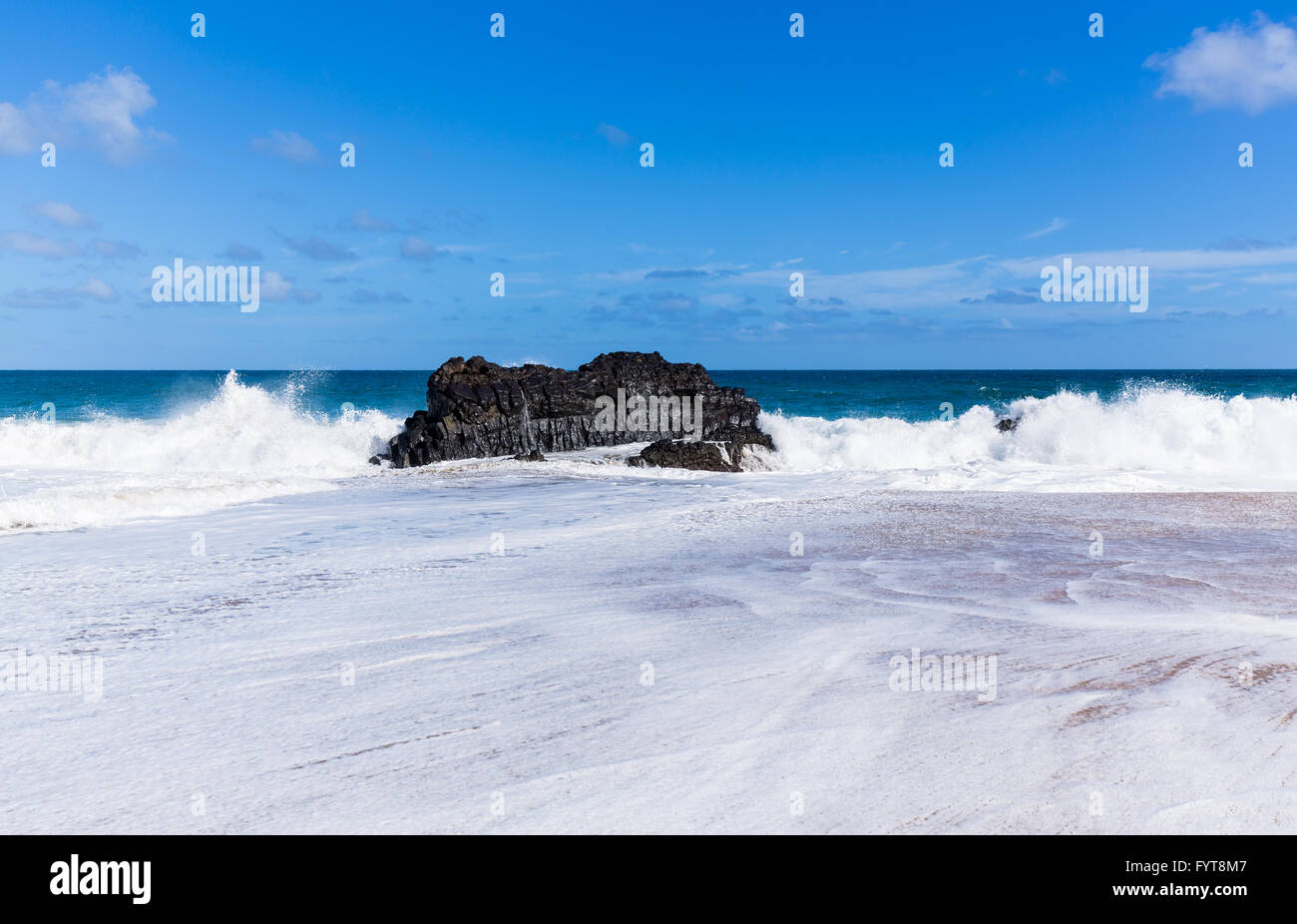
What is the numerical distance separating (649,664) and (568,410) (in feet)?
58.6

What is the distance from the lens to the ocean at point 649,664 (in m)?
3.42

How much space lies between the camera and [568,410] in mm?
22750

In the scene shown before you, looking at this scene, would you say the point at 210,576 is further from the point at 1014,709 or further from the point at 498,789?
the point at 1014,709

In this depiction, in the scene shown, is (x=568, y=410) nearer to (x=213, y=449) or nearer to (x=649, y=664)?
(x=213, y=449)

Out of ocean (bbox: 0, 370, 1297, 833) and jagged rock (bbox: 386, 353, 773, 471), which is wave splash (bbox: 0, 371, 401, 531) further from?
ocean (bbox: 0, 370, 1297, 833)

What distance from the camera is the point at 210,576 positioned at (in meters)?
7.73

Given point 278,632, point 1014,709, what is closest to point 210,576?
point 278,632

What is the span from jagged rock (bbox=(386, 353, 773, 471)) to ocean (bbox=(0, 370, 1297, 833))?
8.27 m

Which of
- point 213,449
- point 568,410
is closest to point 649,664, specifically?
point 568,410

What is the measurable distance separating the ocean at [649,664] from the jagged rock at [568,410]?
326 inches

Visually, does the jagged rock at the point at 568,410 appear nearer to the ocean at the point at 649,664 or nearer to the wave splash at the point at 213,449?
the wave splash at the point at 213,449

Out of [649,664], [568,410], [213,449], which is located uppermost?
[568,410]

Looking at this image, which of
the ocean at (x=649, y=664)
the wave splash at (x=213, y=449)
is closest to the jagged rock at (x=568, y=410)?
the wave splash at (x=213, y=449)
